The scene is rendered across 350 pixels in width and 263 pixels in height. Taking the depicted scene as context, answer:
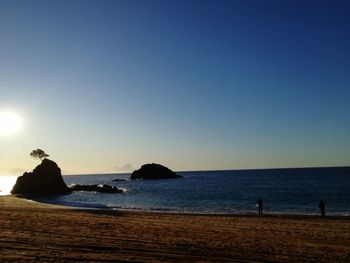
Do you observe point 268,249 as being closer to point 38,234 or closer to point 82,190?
point 38,234

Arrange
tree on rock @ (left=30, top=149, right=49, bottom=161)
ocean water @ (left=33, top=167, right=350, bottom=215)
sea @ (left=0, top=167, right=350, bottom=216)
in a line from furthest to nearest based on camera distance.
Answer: tree on rock @ (left=30, top=149, right=49, bottom=161)
ocean water @ (left=33, top=167, right=350, bottom=215)
sea @ (left=0, top=167, right=350, bottom=216)

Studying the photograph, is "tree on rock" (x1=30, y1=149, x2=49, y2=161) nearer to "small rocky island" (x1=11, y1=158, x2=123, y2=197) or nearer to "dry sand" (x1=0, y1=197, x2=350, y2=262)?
"small rocky island" (x1=11, y1=158, x2=123, y2=197)

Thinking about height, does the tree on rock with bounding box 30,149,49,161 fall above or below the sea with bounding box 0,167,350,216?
above

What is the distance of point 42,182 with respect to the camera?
90.6m

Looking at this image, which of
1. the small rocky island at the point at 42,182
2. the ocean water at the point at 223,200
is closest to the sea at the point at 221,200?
the ocean water at the point at 223,200

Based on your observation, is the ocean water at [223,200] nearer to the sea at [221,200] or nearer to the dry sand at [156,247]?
the sea at [221,200]

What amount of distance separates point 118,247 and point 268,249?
20.7ft

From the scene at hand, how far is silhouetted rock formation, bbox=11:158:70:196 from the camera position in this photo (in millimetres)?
88250

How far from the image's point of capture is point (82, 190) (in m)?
109

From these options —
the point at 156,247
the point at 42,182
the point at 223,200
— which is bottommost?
the point at 223,200

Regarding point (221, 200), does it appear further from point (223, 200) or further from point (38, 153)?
point (38, 153)

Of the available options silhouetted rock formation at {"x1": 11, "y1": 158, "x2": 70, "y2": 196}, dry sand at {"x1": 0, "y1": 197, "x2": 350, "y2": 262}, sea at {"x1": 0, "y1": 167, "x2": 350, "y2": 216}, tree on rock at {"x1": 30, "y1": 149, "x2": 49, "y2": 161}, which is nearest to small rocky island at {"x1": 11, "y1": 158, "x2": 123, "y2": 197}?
silhouetted rock formation at {"x1": 11, "y1": 158, "x2": 70, "y2": 196}

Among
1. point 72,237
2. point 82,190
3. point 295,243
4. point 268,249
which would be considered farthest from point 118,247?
point 82,190

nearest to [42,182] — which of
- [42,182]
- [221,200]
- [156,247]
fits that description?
[42,182]
